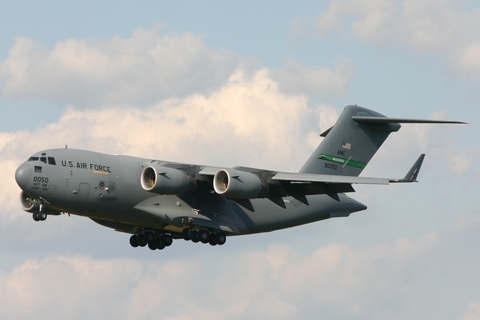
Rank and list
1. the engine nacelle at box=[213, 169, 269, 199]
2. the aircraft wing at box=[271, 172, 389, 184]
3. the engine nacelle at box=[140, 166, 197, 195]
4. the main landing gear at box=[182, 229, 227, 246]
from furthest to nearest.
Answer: the main landing gear at box=[182, 229, 227, 246], the engine nacelle at box=[213, 169, 269, 199], the engine nacelle at box=[140, 166, 197, 195], the aircraft wing at box=[271, 172, 389, 184]

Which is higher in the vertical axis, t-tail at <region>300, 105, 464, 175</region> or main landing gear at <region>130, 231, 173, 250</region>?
t-tail at <region>300, 105, 464, 175</region>

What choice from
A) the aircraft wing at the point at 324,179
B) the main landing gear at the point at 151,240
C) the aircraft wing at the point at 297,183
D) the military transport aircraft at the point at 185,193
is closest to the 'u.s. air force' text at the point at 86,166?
the military transport aircraft at the point at 185,193

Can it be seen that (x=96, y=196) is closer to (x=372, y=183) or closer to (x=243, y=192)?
(x=243, y=192)

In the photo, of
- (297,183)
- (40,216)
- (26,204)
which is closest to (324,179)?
(297,183)

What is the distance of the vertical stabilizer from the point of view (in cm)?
2639

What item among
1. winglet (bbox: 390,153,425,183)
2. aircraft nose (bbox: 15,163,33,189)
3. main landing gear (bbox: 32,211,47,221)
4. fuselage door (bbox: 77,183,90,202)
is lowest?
main landing gear (bbox: 32,211,47,221)

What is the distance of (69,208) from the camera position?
22.4 m

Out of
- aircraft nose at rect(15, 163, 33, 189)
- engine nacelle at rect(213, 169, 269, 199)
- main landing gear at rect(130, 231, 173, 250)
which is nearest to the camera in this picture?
aircraft nose at rect(15, 163, 33, 189)

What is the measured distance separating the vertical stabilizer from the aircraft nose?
7.81 metres

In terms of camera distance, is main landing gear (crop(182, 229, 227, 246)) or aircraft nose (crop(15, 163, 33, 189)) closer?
aircraft nose (crop(15, 163, 33, 189))

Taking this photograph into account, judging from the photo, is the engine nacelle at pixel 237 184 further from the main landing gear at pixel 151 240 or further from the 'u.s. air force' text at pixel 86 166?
the main landing gear at pixel 151 240

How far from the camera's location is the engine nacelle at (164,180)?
22.5 m

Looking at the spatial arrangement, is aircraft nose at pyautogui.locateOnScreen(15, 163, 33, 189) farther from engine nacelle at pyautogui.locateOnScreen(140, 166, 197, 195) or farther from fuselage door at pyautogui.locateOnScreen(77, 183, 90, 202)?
engine nacelle at pyautogui.locateOnScreen(140, 166, 197, 195)


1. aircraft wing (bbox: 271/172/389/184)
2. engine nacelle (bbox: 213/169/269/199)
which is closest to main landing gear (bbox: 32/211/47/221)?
engine nacelle (bbox: 213/169/269/199)
